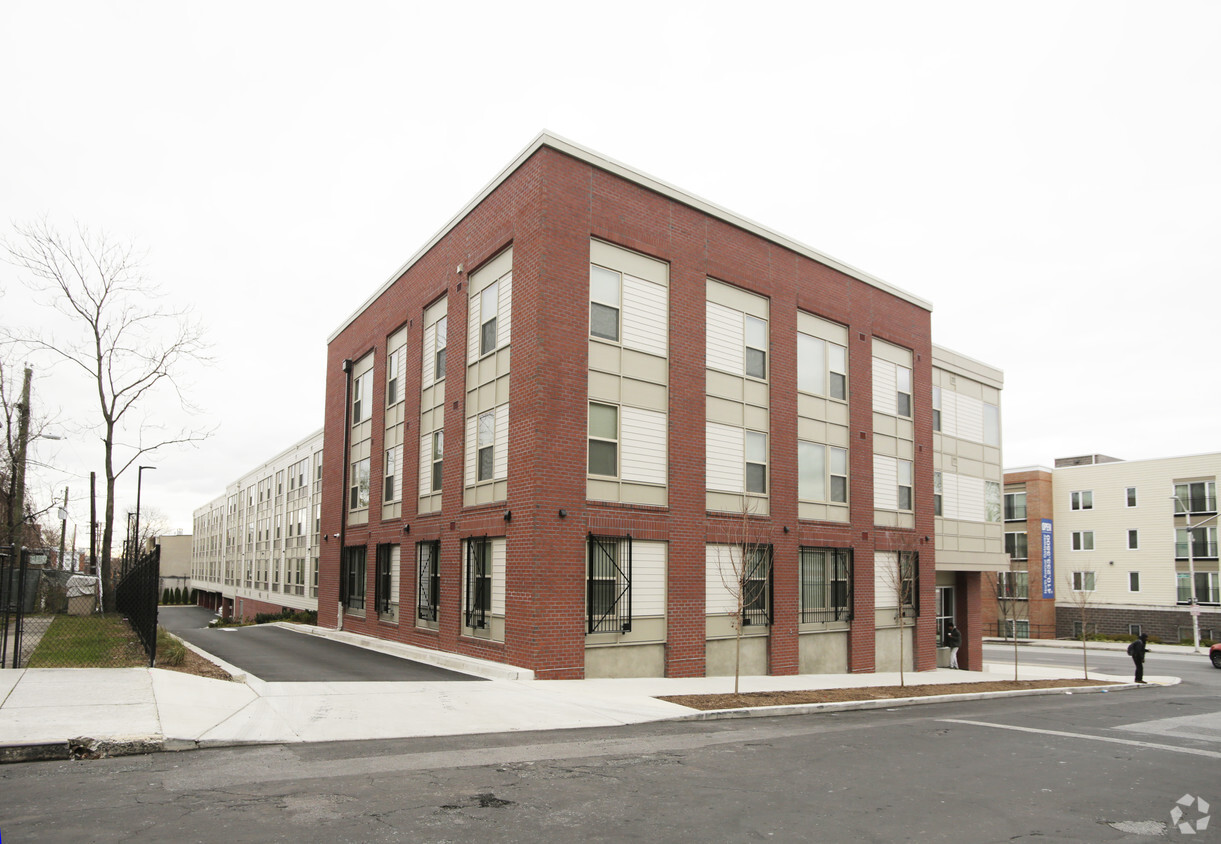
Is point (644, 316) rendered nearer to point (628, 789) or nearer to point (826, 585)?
point (826, 585)

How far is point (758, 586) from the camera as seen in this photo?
23.1m

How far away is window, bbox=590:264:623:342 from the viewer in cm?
2023

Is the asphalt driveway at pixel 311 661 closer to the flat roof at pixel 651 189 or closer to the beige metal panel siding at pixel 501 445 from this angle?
the beige metal panel siding at pixel 501 445

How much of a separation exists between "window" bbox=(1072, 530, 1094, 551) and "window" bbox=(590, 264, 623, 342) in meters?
54.3

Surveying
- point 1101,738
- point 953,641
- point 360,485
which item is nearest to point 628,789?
point 1101,738

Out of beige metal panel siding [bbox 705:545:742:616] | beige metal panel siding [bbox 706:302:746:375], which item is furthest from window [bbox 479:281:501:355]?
beige metal panel siding [bbox 705:545:742:616]

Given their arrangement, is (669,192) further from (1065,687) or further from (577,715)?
(1065,687)

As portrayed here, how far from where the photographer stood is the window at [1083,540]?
203 feet

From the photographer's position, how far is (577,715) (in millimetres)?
13961

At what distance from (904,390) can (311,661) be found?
808 inches

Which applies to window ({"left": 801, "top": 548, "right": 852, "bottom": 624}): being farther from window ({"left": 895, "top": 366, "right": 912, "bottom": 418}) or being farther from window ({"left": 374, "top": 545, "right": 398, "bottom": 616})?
window ({"left": 374, "top": 545, "right": 398, "bottom": 616})

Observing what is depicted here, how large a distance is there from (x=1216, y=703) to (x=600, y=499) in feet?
56.2

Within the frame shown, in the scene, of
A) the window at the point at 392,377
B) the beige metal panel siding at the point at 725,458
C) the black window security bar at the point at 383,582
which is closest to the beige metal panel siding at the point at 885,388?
the beige metal panel siding at the point at 725,458

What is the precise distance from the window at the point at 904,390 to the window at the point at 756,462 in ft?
25.4
